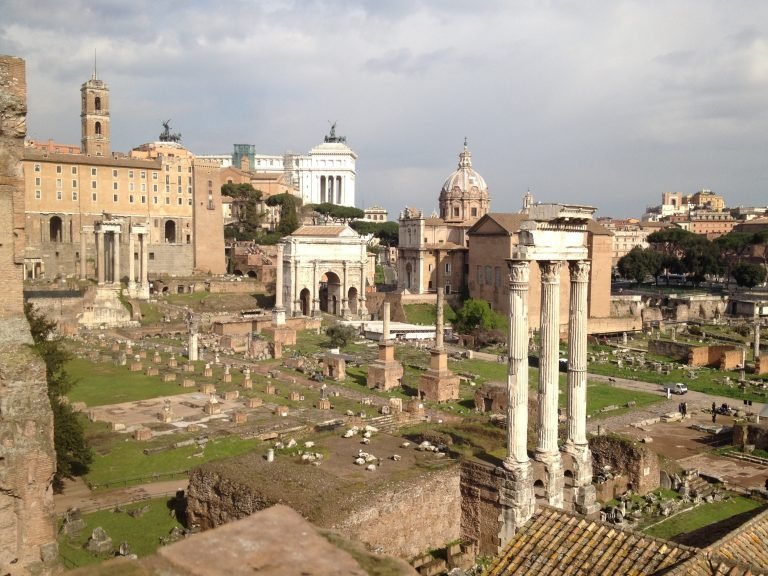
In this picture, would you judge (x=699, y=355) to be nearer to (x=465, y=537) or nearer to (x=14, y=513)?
(x=465, y=537)

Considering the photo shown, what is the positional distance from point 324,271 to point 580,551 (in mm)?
48960

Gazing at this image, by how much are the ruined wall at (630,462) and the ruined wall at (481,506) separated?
462 cm

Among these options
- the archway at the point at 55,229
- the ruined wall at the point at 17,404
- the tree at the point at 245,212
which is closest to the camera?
the ruined wall at the point at 17,404

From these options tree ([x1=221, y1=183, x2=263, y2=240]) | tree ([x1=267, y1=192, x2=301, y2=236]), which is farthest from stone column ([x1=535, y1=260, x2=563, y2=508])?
tree ([x1=221, y1=183, x2=263, y2=240])

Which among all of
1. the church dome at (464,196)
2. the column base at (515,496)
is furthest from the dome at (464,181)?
the column base at (515,496)

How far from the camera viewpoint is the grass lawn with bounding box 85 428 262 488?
19406 millimetres

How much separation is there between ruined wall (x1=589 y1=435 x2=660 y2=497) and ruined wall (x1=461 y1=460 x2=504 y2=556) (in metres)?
4.62

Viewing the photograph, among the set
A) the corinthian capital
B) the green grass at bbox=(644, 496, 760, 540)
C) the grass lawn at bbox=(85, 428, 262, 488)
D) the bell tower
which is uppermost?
the bell tower

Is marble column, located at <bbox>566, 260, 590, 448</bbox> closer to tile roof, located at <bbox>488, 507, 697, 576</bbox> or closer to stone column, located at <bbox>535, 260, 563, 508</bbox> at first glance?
stone column, located at <bbox>535, 260, 563, 508</bbox>

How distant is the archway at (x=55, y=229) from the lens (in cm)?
6131

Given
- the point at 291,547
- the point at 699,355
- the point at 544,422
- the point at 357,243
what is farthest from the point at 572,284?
the point at 357,243

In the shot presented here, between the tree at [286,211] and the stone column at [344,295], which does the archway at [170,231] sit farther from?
the stone column at [344,295]

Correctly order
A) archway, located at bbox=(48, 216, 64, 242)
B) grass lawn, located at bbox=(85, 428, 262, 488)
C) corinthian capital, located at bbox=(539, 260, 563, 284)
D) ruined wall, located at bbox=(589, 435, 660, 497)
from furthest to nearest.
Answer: archway, located at bbox=(48, 216, 64, 242)
grass lawn, located at bbox=(85, 428, 262, 488)
ruined wall, located at bbox=(589, 435, 660, 497)
corinthian capital, located at bbox=(539, 260, 563, 284)

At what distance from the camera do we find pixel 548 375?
15.3 m
